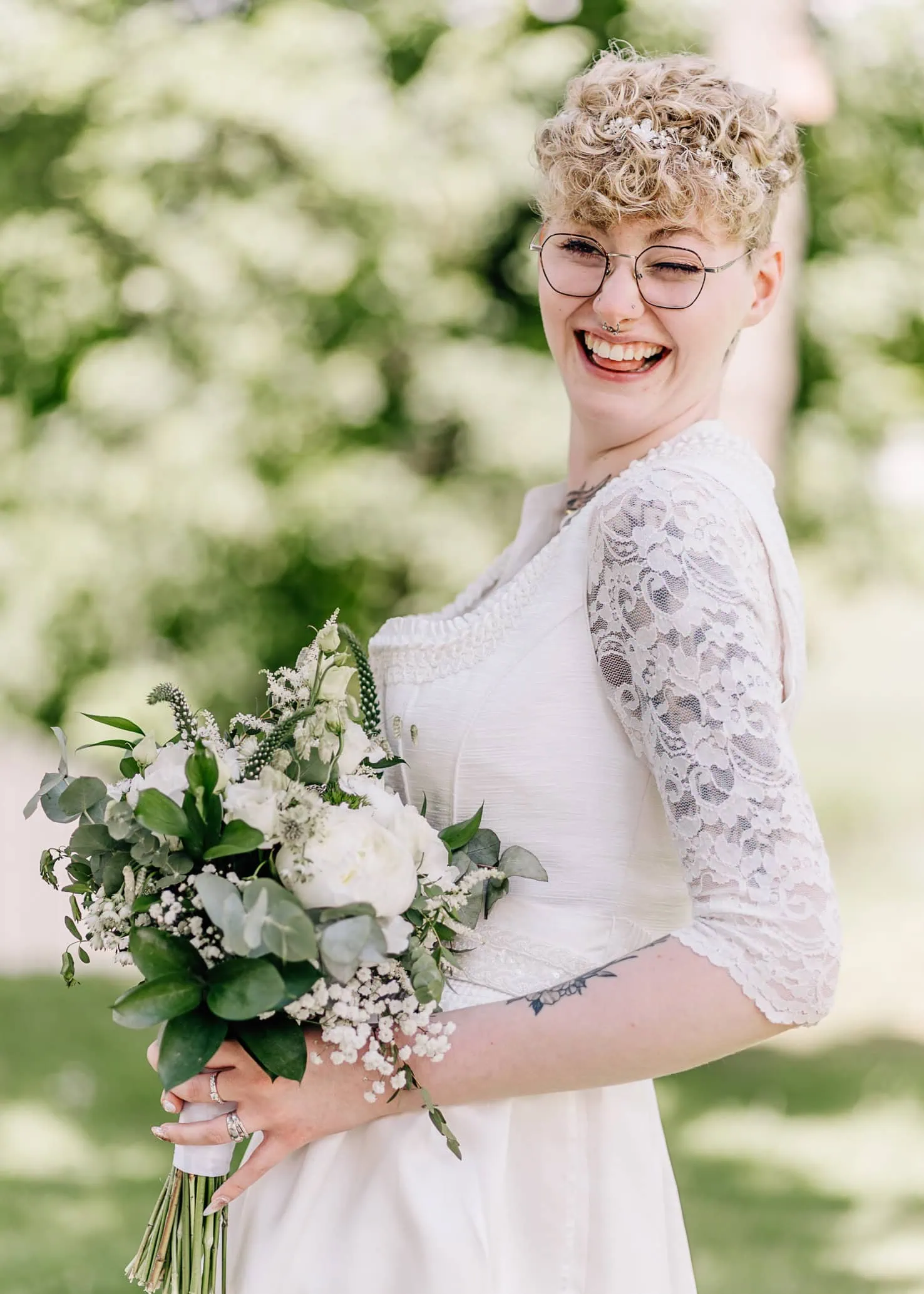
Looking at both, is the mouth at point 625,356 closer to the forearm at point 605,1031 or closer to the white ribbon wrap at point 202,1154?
the forearm at point 605,1031

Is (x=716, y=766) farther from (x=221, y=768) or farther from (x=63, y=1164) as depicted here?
(x=63, y=1164)

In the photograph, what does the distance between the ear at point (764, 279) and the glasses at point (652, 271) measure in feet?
0.21

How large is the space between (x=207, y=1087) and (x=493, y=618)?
76cm

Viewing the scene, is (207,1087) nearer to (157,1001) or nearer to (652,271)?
(157,1001)

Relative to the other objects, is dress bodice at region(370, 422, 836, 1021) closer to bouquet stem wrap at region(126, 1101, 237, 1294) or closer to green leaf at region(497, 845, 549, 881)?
green leaf at region(497, 845, 549, 881)

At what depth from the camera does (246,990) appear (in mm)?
1686

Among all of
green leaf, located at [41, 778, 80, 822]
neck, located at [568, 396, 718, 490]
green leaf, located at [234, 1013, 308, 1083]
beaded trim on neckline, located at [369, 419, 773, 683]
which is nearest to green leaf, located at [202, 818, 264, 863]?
green leaf, located at [234, 1013, 308, 1083]

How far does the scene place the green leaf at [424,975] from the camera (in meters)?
1.82

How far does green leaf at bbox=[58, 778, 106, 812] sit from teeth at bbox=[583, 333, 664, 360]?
0.97 metres

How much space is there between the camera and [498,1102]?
202 centimetres

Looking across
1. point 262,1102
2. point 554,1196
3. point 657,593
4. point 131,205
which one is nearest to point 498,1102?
point 554,1196

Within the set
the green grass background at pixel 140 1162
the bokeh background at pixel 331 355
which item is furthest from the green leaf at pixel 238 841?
the bokeh background at pixel 331 355

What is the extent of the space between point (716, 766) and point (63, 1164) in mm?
5475

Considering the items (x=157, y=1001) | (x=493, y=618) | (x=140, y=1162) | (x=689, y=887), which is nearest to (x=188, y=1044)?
(x=157, y=1001)
